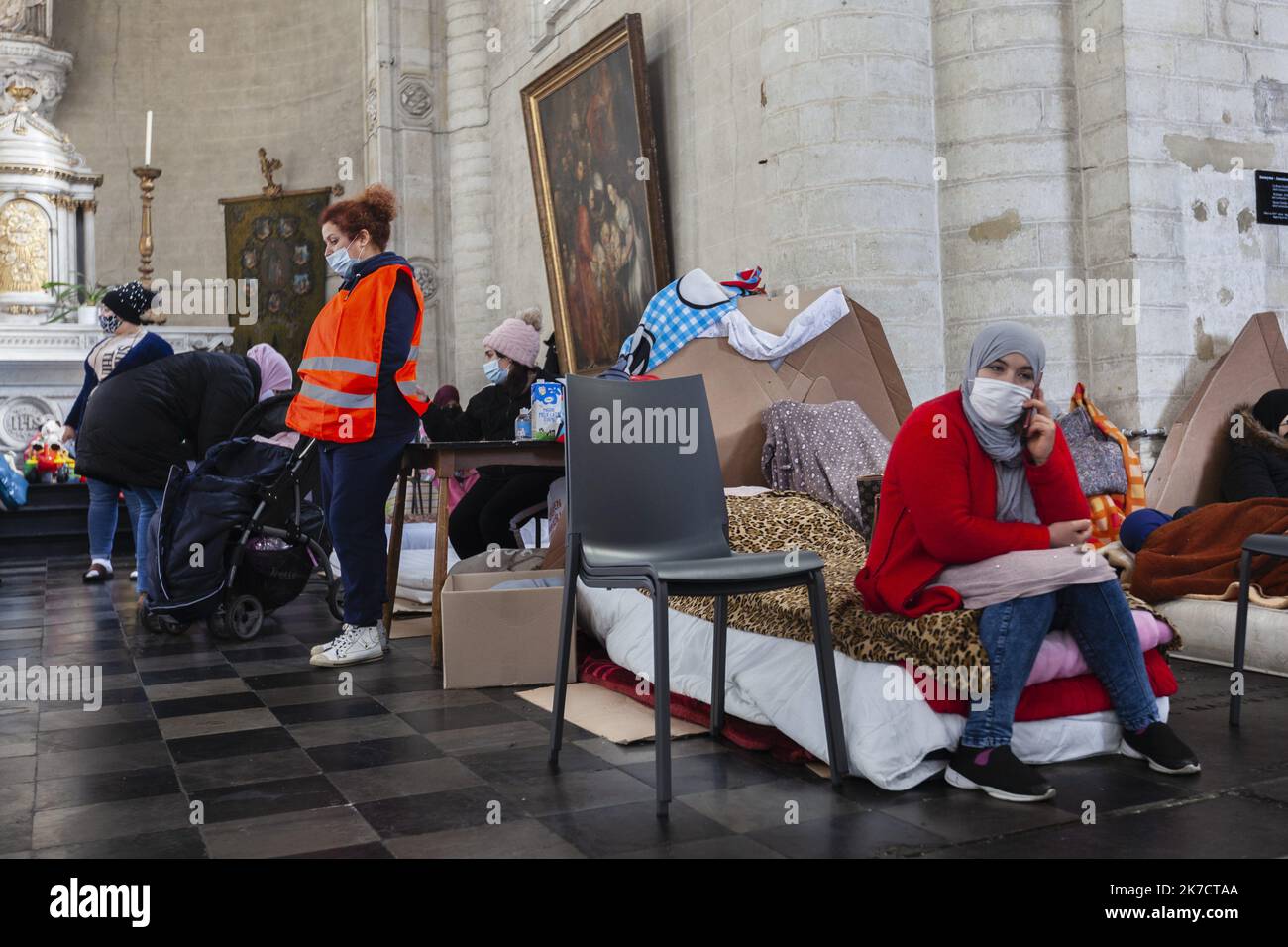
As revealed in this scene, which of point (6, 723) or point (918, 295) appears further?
point (918, 295)

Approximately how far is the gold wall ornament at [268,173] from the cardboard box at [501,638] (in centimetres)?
1079

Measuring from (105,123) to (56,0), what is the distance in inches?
60.4

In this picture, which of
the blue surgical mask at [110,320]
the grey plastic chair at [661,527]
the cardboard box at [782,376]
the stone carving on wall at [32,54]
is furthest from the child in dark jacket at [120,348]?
the stone carving on wall at [32,54]

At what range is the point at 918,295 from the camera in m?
5.85

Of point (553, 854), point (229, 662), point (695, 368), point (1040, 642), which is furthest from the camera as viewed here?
point (695, 368)

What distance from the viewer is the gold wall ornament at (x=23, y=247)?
11125 mm

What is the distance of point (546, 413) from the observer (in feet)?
14.6

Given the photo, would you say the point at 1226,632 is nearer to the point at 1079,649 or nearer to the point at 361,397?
the point at 1079,649

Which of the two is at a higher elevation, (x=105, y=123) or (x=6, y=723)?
(x=105, y=123)

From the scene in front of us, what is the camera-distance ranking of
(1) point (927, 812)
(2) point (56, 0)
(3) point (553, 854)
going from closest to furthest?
1. (3) point (553, 854)
2. (1) point (927, 812)
3. (2) point (56, 0)

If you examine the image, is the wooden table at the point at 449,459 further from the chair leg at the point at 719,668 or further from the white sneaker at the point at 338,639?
the chair leg at the point at 719,668

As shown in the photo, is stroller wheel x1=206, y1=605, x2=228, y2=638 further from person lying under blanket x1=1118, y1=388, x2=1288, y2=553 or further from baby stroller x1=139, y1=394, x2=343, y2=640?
person lying under blanket x1=1118, y1=388, x2=1288, y2=553

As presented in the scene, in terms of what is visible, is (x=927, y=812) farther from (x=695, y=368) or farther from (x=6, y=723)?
(x=695, y=368)

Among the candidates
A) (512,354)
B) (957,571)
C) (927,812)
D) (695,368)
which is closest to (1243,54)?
(695,368)
